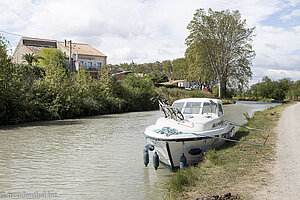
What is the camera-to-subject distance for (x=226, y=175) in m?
6.63

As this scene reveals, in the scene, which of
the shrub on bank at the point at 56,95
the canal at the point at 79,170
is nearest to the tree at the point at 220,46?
the shrub on bank at the point at 56,95

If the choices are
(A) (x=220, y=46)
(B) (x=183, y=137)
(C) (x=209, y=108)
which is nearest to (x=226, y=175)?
(B) (x=183, y=137)

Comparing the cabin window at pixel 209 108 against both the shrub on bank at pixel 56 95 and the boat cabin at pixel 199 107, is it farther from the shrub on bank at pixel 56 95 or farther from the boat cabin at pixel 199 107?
the shrub on bank at pixel 56 95

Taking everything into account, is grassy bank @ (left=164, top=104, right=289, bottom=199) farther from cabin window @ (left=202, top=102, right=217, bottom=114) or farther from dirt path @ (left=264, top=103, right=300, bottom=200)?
cabin window @ (left=202, top=102, right=217, bottom=114)

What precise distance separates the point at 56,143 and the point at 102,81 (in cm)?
2257

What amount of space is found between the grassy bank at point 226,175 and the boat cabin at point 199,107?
2240mm

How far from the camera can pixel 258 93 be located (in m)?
75.8

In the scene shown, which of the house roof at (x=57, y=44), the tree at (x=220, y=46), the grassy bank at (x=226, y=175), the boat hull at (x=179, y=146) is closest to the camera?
the grassy bank at (x=226, y=175)

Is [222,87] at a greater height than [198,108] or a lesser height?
greater

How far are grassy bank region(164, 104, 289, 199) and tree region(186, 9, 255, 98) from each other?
40309mm

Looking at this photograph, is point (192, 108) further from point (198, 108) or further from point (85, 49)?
point (85, 49)

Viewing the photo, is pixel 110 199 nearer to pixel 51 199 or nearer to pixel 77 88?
pixel 51 199

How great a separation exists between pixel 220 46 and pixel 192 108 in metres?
40.5

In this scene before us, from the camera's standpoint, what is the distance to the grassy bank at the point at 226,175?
575cm
